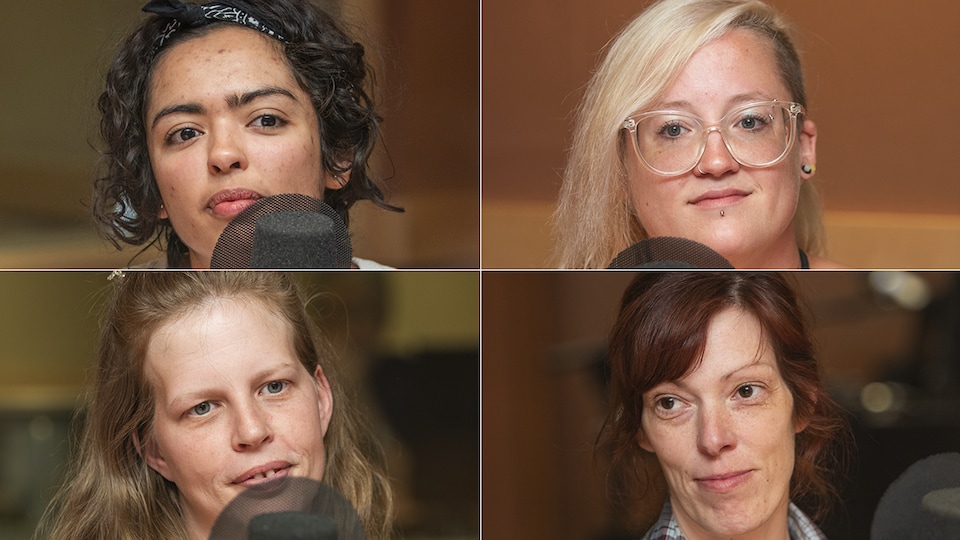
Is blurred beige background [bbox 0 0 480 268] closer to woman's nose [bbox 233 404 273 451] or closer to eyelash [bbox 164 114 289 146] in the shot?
eyelash [bbox 164 114 289 146]

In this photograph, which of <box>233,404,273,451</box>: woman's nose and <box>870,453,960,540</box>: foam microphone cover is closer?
<box>233,404,273,451</box>: woman's nose

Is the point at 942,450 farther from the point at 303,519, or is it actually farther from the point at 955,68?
the point at 303,519

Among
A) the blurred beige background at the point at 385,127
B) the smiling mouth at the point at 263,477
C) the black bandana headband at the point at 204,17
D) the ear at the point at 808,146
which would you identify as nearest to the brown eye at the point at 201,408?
the smiling mouth at the point at 263,477

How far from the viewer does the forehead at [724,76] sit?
1.40 m

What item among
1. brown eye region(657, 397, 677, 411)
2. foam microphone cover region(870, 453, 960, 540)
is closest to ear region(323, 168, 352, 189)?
brown eye region(657, 397, 677, 411)

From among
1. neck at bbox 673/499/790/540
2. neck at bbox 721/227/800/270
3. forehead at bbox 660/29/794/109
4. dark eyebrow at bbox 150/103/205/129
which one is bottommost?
neck at bbox 673/499/790/540

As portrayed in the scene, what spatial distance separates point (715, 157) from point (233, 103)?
0.64m

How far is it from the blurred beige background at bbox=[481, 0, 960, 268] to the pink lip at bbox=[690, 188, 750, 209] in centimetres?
15

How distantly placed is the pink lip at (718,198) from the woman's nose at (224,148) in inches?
23.9

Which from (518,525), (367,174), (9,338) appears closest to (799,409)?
(518,525)

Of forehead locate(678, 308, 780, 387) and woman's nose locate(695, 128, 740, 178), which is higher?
woman's nose locate(695, 128, 740, 178)

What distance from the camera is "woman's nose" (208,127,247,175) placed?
4.40ft

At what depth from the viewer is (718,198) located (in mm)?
1405

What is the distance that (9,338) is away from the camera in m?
1.37
